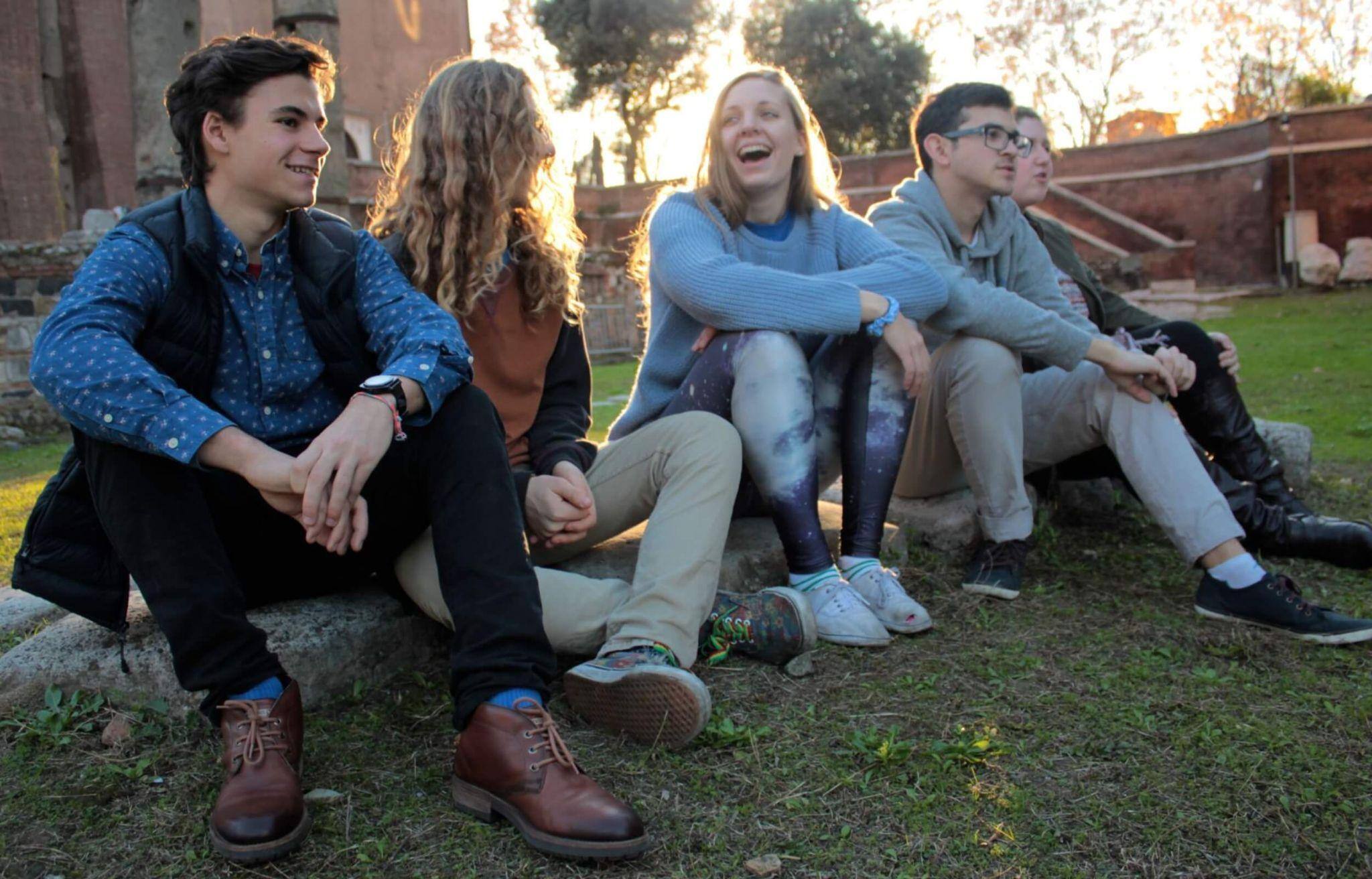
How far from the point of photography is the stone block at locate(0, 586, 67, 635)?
9.09 feet

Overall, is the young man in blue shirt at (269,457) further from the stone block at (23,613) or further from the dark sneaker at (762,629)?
the stone block at (23,613)

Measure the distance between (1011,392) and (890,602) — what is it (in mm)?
763

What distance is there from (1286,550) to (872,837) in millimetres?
2302

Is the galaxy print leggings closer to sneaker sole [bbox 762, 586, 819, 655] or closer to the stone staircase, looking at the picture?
sneaker sole [bbox 762, 586, 819, 655]

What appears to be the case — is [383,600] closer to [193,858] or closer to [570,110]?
[193,858]

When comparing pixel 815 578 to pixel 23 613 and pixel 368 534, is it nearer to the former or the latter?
pixel 368 534

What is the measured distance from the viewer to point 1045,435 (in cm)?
342

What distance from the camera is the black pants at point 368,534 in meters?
1.84

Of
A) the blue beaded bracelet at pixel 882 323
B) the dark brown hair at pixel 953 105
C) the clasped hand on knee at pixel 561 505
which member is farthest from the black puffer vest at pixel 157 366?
the dark brown hair at pixel 953 105

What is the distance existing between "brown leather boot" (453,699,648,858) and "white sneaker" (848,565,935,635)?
1135mm

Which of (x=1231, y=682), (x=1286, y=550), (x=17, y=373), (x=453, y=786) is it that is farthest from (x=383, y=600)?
(x=17, y=373)

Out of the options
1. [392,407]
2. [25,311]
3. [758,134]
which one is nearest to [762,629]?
[392,407]

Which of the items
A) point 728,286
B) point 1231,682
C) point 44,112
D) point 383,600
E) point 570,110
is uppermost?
point 570,110

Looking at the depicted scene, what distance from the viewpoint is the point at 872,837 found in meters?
1.83
